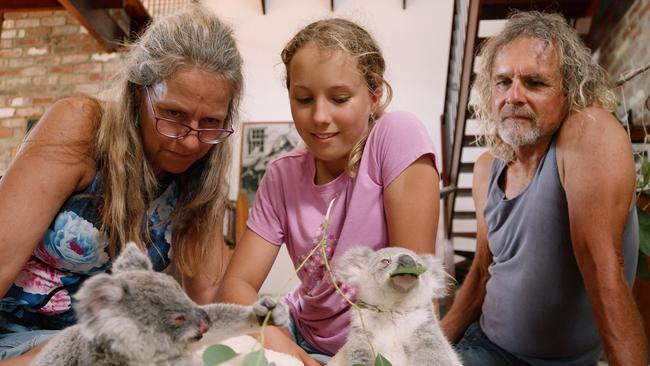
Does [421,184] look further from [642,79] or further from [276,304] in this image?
[642,79]

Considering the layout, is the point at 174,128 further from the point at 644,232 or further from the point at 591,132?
the point at 644,232

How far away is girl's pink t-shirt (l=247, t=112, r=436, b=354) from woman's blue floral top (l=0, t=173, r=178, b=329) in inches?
9.6

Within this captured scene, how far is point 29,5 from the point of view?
463 cm

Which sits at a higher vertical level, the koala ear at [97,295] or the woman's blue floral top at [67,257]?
the koala ear at [97,295]

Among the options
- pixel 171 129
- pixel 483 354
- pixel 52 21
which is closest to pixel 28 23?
pixel 52 21

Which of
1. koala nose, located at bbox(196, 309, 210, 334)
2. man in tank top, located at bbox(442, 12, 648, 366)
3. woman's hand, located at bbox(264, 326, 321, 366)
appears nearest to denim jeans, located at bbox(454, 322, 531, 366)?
man in tank top, located at bbox(442, 12, 648, 366)

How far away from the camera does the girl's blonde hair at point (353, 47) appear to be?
47.0 inches

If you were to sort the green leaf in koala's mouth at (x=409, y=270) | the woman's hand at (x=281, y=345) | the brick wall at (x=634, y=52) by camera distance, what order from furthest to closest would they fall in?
the brick wall at (x=634, y=52) → the woman's hand at (x=281, y=345) → the green leaf in koala's mouth at (x=409, y=270)

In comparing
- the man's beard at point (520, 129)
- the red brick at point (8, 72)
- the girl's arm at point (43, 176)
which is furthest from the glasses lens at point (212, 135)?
the red brick at point (8, 72)

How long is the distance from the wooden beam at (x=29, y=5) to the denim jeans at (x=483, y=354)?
454 cm

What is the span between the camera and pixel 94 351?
0.66 meters

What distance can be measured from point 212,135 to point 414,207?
505 mm

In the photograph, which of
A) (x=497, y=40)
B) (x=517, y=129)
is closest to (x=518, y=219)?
(x=517, y=129)

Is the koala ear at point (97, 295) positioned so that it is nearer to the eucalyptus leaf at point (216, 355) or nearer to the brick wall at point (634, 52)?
the eucalyptus leaf at point (216, 355)
